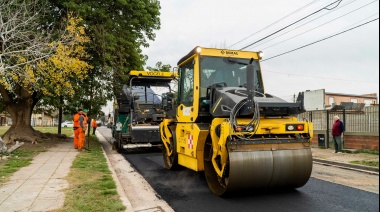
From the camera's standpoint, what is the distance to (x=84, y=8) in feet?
46.7

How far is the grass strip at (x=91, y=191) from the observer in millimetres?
4875

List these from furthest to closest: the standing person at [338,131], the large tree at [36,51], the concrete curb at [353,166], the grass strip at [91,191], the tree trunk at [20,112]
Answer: the tree trunk at [20,112]
the standing person at [338,131]
the large tree at [36,51]
the concrete curb at [353,166]
the grass strip at [91,191]

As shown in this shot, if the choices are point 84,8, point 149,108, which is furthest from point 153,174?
point 84,8

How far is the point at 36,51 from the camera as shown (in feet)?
39.5

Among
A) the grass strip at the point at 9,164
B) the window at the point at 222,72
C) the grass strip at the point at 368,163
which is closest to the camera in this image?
the window at the point at 222,72

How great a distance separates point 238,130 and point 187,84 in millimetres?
2391

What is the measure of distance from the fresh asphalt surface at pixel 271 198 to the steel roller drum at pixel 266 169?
0.24 m

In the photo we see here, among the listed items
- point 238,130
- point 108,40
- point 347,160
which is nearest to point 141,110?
point 108,40

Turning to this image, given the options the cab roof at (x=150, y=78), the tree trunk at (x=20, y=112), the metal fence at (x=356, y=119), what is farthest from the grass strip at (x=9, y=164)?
the metal fence at (x=356, y=119)

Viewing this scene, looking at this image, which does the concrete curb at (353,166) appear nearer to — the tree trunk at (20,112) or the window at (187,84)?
the window at (187,84)

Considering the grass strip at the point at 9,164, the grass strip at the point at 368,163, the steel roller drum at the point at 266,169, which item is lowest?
the grass strip at the point at 368,163

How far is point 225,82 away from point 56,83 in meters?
9.07

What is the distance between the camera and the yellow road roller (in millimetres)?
5262

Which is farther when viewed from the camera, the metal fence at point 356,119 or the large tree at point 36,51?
the metal fence at point 356,119
